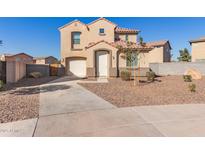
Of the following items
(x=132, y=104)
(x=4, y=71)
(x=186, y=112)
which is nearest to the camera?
(x=186, y=112)

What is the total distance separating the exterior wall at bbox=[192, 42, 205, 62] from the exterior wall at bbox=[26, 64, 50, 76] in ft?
83.8

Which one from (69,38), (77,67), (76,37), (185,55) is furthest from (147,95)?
(185,55)

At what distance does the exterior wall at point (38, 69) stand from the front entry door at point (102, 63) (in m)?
8.70

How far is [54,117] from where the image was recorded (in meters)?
4.98

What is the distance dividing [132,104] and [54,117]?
3.34 meters

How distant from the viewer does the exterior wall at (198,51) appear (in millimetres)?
26953

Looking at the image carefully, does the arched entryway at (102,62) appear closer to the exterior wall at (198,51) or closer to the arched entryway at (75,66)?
the arched entryway at (75,66)

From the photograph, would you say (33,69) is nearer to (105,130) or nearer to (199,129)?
(105,130)

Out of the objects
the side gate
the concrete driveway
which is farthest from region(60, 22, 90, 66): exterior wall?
the concrete driveway

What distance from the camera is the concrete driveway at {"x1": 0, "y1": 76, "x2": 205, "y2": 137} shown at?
3.94 m

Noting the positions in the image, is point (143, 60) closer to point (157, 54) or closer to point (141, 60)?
point (141, 60)

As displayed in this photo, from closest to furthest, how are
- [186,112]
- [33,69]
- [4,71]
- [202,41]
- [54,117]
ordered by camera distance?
[54,117] → [186,112] → [4,71] → [33,69] → [202,41]

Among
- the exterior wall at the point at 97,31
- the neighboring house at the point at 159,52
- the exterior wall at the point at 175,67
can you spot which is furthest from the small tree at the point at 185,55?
the exterior wall at the point at 97,31

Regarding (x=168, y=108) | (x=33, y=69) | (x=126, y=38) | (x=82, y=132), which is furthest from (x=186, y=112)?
(x=33, y=69)
